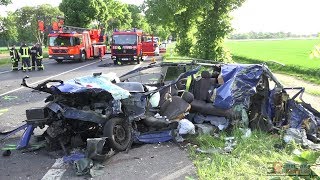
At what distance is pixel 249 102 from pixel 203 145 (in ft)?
4.81

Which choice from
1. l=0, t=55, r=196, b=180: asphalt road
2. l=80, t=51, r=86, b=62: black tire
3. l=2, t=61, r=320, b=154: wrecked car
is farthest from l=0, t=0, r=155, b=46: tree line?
l=0, t=55, r=196, b=180: asphalt road

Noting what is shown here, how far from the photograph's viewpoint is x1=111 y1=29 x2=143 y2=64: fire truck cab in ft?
86.6

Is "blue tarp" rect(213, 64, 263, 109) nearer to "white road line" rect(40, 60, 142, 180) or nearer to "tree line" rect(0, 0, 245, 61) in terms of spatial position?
"white road line" rect(40, 60, 142, 180)

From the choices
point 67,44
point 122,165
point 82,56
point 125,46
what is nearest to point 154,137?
point 122,165

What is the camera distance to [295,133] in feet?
21.4

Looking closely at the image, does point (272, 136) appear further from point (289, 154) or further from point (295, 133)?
point (289, 154)

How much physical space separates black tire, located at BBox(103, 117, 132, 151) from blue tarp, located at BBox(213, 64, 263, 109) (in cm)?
188

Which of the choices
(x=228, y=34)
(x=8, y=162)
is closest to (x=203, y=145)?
(x=8, y=162)

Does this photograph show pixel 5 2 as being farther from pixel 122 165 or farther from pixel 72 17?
pixel 122 165

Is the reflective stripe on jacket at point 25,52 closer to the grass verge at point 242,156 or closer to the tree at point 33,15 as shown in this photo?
the grass verge at point 242,156

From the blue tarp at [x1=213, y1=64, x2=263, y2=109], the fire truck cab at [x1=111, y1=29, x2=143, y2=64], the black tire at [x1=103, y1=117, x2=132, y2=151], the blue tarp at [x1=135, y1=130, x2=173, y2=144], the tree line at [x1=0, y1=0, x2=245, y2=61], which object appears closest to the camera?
the black tire at [x1=103, y1=117, x2=132, y2=151]

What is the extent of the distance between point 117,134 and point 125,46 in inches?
823

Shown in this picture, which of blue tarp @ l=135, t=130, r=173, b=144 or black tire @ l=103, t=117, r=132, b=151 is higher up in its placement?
black tire @ l=103, t=117, r=132, b=151

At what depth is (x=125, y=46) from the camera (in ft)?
87.0
